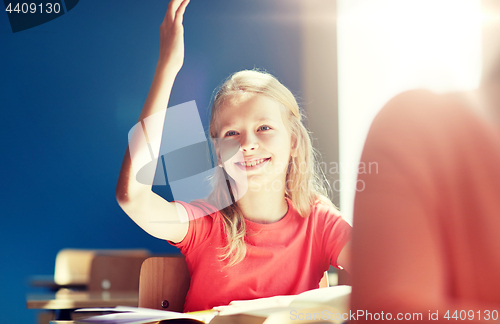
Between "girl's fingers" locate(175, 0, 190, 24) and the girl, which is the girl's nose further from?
"girl's fingers" locate(175, 0, 190, 24)

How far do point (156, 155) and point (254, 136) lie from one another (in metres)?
0.20

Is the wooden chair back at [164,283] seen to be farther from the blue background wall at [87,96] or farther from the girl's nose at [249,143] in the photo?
the girl's nose at [249,143]

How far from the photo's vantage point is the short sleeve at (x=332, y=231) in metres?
0.71

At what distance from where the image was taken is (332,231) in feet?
2.40

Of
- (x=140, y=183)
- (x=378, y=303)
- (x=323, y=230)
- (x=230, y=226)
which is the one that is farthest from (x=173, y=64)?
(x=378, y=303)

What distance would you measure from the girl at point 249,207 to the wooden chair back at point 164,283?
0.03 m

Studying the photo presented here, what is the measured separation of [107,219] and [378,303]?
2.15 ft

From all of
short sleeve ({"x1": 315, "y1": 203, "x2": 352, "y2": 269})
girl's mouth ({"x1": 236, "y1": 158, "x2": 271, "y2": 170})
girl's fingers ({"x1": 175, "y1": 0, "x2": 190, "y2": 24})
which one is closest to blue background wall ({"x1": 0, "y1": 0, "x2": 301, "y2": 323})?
girl's fingers ({"x1": 175, "y1": 0, "x2": 190, "y2": 24})

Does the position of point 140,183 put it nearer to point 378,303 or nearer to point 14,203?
point 14,203

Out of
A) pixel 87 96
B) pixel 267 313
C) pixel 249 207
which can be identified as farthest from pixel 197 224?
pixel 87 96

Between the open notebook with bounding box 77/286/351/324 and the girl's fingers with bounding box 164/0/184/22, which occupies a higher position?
the girl's fingers with bounding box 164/0/184/22

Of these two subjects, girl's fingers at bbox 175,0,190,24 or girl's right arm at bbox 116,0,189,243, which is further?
girl's fingers at bbox 175,0,190,24

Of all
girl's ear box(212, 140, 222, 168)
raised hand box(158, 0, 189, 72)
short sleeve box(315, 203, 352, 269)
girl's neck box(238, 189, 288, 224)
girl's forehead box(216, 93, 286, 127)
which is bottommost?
short sleeve box(315, 203, 352, 269)

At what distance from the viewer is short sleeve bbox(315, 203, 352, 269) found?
71 centimetres
